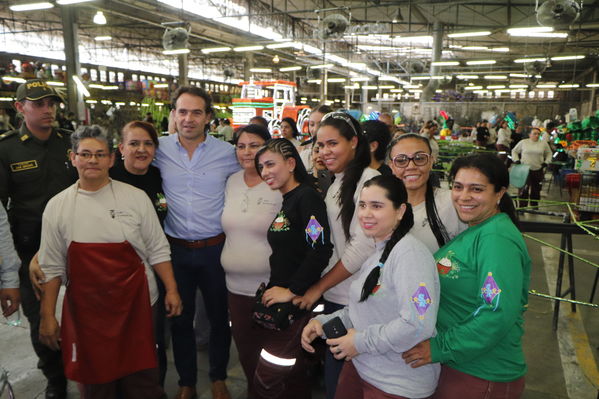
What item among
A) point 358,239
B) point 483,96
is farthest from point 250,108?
point 483,96

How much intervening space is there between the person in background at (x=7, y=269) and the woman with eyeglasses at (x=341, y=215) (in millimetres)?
1394

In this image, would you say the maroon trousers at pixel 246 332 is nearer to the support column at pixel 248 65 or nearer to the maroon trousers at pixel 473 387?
the maroon trousers at pixel 473 387

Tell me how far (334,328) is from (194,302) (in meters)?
1.22

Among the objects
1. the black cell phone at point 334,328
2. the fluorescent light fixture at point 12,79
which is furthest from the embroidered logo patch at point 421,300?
the fluorescent light fixture at point 12,79

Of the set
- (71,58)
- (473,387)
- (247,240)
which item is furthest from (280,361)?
(71,58)

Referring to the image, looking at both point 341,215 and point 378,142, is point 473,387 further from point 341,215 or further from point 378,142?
point 378,142

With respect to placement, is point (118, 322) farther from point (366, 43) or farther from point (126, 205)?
point (366, 43)

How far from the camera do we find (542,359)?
3260mm

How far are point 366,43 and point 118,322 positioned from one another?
2154 centimetres

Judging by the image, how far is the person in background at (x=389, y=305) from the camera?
1353 millimetres

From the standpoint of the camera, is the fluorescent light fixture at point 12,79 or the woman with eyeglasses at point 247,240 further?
the fluorescent light fixture at point 12,79

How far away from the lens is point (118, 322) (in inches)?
79.1

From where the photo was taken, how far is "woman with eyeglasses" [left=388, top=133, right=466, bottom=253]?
1763 mm

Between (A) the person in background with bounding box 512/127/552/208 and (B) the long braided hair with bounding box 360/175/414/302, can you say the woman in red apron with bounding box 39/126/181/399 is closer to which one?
(B) the long braided hair with bounding box 360/175/414/302
